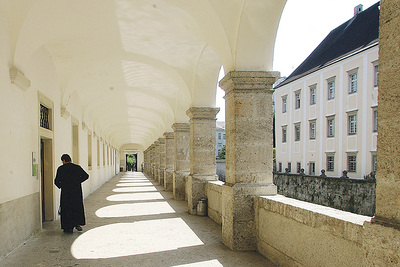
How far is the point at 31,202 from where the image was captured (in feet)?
20.0

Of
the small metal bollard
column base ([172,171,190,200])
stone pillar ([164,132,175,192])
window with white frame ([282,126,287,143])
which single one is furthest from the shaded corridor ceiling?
window with white frame ([282,126,287,143])

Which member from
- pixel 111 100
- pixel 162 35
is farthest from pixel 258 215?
pixel 111 100

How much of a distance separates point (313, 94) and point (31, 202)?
21.2 metres

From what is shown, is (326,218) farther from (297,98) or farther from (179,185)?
(297,98)

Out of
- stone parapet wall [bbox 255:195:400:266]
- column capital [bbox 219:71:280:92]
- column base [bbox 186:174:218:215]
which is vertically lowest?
column base [bbox 186:174:218:215]

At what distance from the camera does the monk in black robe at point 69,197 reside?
6480 mm

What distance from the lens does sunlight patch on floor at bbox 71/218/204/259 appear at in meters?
5.16

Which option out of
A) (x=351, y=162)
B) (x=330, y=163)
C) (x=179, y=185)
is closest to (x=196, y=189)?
(x=179, y=185)

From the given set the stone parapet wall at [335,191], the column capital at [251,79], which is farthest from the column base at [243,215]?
the stone parapet wall at [335,191]

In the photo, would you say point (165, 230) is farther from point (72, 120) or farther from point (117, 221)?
point (72, 120)

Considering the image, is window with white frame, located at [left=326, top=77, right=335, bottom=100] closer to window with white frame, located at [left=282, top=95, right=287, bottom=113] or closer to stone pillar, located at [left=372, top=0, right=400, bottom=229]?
window with white frame, located at [left=282, top=95, right=287, bottom=113]

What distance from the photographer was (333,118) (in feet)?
72.1

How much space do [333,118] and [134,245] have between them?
1905 centimetres

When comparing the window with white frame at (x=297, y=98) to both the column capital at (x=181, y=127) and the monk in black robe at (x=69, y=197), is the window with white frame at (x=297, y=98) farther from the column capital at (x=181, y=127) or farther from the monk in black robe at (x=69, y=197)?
the monk in black robe at (x=69, y=197)
